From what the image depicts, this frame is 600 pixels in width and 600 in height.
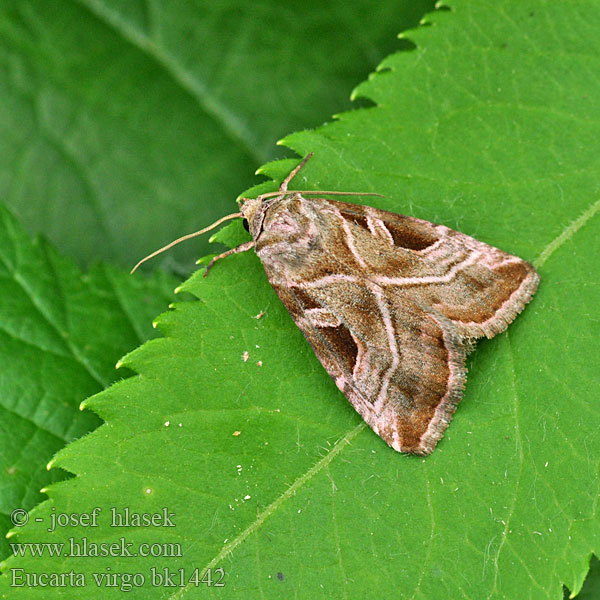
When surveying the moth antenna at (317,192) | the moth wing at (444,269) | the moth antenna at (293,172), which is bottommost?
the moth wing at (444,269)

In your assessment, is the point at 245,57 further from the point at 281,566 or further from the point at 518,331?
the point at 281,566

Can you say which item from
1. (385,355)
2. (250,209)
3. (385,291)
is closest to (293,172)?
(250,209)

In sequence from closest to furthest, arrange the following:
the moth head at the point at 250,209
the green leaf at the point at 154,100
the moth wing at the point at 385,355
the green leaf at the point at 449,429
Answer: the green leaf at the point at 449,429 → the moth wing at the point at 385,355 → the moth head at the point at 250,209 → the green leaf at the point at 154,100

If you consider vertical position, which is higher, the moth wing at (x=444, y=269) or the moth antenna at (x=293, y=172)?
the moth antenna at (x=293, y=172)

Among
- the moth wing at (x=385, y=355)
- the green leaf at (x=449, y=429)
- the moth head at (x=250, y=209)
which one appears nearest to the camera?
the green leaf at (x=449, y=429)

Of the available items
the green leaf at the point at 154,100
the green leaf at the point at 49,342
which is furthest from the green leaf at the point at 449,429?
the green leaf at the point at 154,100

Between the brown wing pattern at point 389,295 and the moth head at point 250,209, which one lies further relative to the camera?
the moth head at point 250,209

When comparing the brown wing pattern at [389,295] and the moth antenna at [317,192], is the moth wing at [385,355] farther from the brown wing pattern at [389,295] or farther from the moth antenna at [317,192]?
the moth antenna at [317,192]

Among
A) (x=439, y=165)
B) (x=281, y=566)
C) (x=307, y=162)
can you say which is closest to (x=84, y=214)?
(x=307, y=162)

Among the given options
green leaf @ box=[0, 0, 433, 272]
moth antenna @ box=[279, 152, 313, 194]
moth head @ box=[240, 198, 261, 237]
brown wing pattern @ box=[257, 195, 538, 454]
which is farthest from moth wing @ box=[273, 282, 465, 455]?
green leaf @ box=[0, 0, 433, 272]
